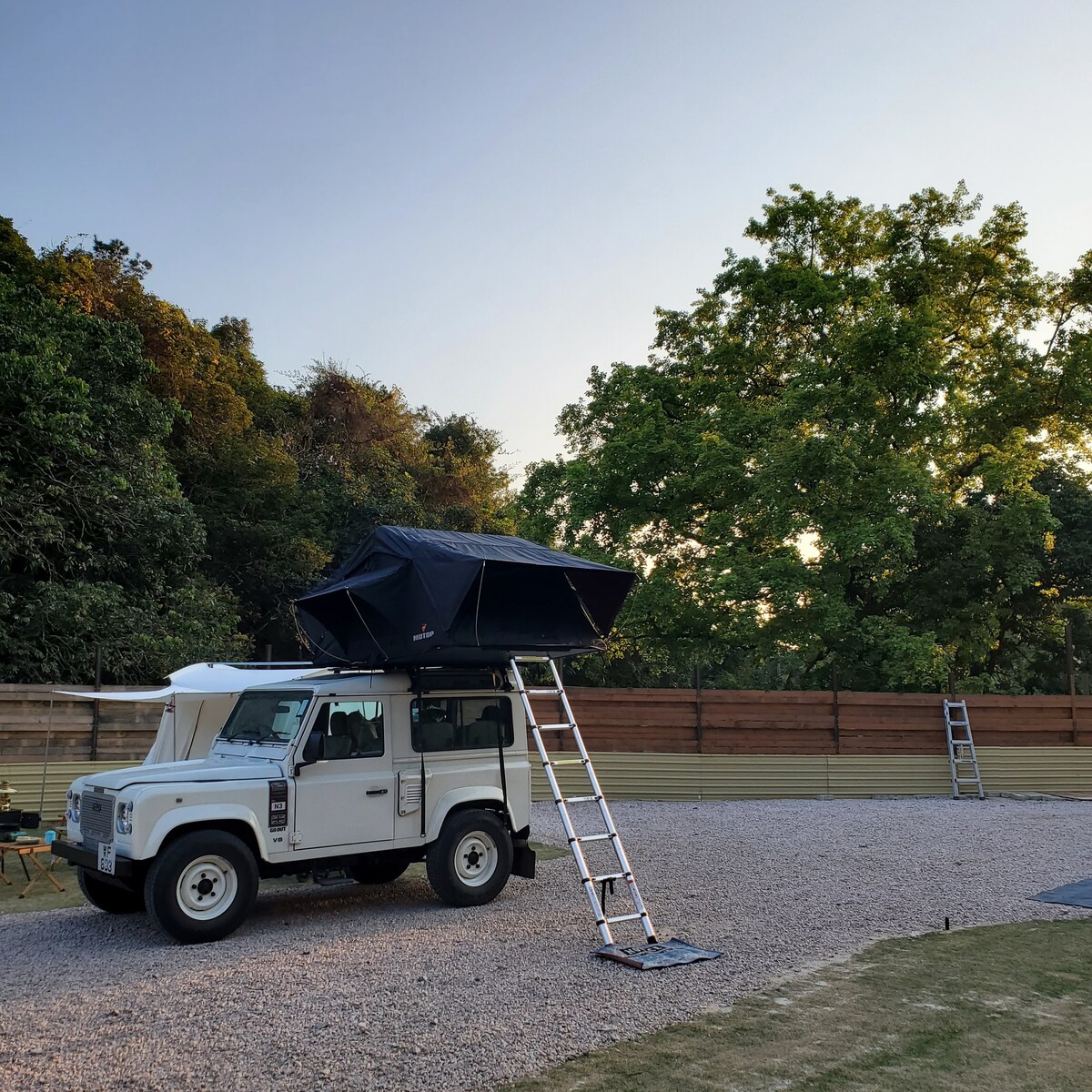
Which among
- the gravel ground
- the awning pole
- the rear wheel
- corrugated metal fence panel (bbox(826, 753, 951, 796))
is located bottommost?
the gravel ground

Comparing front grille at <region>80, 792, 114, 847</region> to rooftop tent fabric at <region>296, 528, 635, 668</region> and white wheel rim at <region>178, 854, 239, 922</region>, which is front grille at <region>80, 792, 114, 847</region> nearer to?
white wheel rim at <region>178, 854, 239, 922</region>

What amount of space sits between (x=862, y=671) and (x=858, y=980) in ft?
55.3

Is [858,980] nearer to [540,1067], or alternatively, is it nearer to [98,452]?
[540,1067]

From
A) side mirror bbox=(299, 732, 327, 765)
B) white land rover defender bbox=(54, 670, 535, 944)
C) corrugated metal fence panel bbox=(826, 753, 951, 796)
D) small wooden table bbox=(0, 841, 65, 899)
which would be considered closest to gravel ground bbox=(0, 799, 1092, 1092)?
white land rover defender bbox=(54, 670, 535, 944)

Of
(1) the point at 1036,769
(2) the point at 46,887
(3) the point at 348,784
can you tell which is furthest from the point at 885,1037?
(1) the point at 1036,769

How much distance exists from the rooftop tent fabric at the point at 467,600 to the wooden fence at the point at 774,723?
7.05 metres

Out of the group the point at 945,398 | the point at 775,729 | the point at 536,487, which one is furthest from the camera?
the point at 536,487

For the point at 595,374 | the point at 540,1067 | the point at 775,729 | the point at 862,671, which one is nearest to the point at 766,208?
the point at 595,374

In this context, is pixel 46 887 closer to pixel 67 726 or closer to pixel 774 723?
pixel 67 726

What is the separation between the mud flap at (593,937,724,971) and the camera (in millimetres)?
6613

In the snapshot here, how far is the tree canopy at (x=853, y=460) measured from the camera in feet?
69.3

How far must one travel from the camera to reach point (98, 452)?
19.8 metres

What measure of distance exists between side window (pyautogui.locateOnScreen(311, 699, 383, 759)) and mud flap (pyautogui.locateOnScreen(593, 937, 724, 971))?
280cm

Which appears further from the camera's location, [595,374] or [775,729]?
[595,374]
